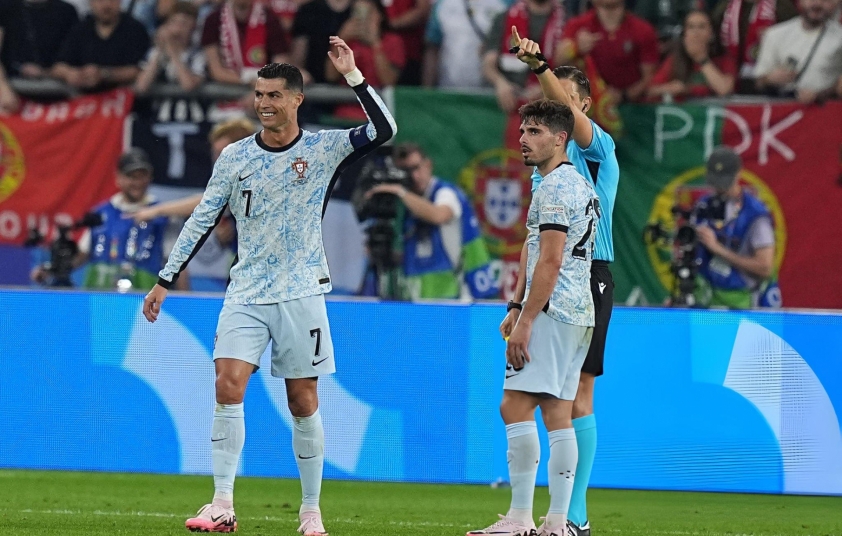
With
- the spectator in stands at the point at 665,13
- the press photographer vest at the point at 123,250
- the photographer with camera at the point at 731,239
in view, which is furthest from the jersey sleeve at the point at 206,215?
the spectator in stands at the point at 665,13

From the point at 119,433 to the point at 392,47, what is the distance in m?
5.12

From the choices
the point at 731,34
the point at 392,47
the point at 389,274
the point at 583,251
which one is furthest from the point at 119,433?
the point at 731,34

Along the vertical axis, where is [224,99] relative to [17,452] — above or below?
above

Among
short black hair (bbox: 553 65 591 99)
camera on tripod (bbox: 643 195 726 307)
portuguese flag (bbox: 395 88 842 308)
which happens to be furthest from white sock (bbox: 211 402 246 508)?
portuguese flag (bbox: 395 88 842 308)

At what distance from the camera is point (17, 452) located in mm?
8930

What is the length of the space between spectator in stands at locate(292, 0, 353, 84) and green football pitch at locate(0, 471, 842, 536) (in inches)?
182

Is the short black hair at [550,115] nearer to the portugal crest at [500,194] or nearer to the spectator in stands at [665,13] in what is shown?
the portugal crest at [500,194]

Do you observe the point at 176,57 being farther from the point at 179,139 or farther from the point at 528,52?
the point at 528,52

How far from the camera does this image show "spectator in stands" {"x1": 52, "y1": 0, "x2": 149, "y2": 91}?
13.0 m

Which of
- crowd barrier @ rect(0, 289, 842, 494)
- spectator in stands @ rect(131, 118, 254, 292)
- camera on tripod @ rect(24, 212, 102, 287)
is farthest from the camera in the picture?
spectator in stands @ rect(131, 118, 254, 292)

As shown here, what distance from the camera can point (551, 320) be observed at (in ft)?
20.2

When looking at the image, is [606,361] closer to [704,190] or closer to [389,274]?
[389,274]

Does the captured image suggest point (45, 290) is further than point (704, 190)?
No

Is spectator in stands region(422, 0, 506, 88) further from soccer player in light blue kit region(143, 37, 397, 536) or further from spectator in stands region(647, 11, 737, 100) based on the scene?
soccer player in light blue kit region(143, 37, 397, 536)
